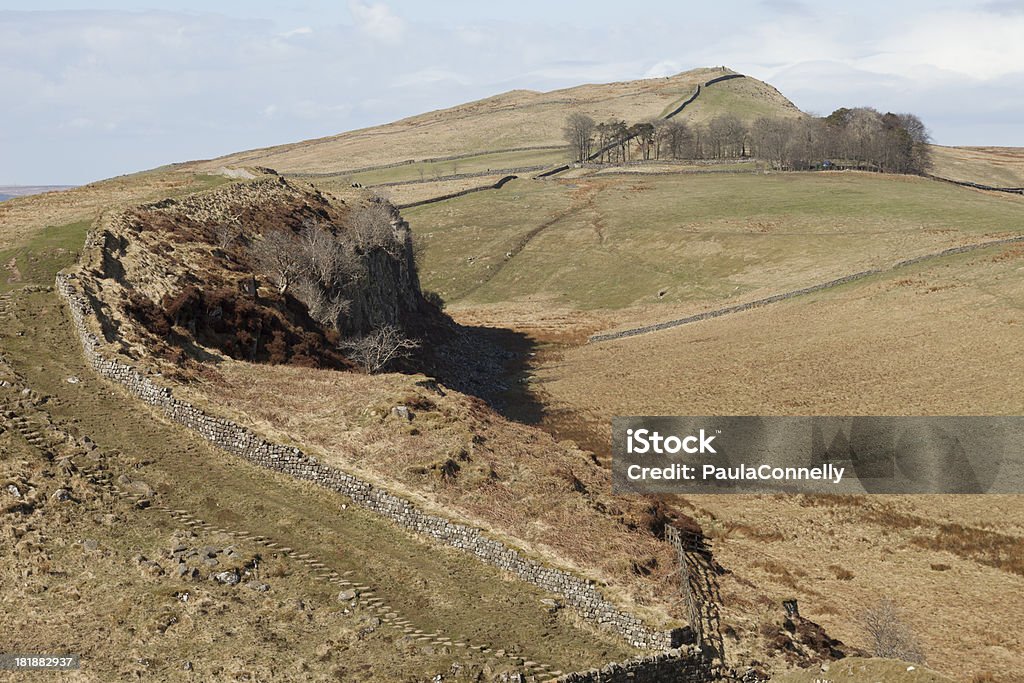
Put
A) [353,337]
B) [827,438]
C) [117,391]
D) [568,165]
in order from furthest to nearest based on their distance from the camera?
[568,165], [353,337], [827,438], [117,391]

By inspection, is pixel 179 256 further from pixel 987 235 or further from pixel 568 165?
pixel 568 165

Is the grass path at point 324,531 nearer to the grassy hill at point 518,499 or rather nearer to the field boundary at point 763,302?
the grassy hill at point 518,499

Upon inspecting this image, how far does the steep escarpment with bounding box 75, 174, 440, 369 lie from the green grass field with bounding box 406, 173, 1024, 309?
33.5 metres

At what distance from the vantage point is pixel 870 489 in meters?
40.0

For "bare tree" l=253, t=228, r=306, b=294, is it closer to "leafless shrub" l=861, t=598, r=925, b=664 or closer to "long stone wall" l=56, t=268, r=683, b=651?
"long stone wall" l=56, t=268, r=683, b=651

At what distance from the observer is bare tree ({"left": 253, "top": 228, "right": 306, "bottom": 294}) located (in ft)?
178

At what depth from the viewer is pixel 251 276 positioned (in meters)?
51.4

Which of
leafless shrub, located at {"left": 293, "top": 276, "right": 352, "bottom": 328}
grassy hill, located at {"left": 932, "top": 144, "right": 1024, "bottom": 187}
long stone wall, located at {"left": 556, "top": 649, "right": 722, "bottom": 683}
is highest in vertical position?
grassy hill, located at {"left": 932, "top": 144, "right": 1024, "bottom": 187}

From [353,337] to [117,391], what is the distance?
861 inches

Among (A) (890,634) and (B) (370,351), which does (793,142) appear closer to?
(B) (370,351)

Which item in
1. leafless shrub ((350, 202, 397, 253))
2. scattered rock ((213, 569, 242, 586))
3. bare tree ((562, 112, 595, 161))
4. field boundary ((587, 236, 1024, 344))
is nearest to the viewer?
scattered rock ((213, 569, 242, 586))

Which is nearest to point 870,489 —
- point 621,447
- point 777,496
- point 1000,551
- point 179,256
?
point 777,496

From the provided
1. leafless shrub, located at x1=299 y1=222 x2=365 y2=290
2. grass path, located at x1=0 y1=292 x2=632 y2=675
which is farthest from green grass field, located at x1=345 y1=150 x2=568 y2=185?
grass path, located at x1=0 y1=292 x2=632 y2=675

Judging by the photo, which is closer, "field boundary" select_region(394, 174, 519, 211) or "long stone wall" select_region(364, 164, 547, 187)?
"field boundary" select_region(394, 174, 519, 211)
